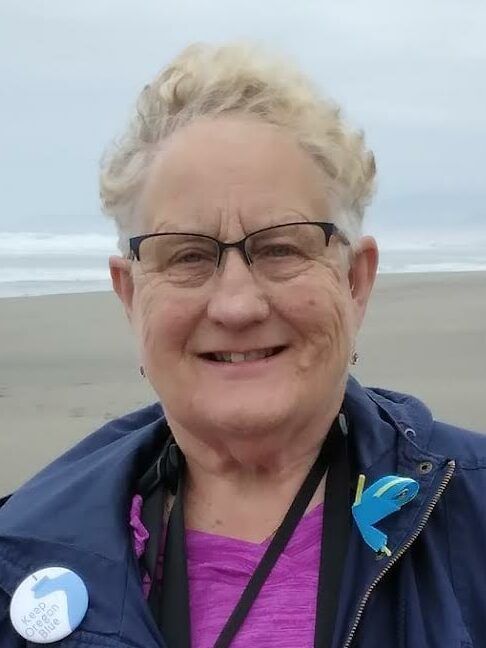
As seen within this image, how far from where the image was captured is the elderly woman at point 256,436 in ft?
6.48

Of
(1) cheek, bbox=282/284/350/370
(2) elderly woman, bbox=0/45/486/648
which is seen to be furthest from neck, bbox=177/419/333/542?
(1) cheek, bbox=282/284/350/370

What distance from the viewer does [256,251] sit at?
2064mm

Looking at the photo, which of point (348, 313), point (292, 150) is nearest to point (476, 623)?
point (348, 313)

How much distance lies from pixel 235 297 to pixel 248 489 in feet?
1.85

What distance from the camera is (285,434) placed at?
2148mm

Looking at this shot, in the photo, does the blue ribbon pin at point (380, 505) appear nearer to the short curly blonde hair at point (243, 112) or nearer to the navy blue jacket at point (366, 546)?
the navy blue jacket at point (366, 546)

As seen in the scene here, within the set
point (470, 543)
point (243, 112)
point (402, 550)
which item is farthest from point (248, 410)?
point (243, 112)

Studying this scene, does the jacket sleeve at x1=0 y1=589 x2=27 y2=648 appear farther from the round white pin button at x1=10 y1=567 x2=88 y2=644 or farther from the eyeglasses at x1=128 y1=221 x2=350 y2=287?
the eyeglasses at x1=128 y1=221 x2=350 y2=287

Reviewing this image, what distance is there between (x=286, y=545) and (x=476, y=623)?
1.54ft

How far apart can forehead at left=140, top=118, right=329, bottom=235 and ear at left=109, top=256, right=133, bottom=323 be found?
218mm

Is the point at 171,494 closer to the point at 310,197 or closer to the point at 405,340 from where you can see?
the point at 310,197

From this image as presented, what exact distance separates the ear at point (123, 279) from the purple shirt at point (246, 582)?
53 cm

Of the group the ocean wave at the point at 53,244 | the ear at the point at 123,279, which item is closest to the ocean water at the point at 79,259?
the ocean wave at the point at 53,244

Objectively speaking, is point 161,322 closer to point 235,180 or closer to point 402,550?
point 235,180
